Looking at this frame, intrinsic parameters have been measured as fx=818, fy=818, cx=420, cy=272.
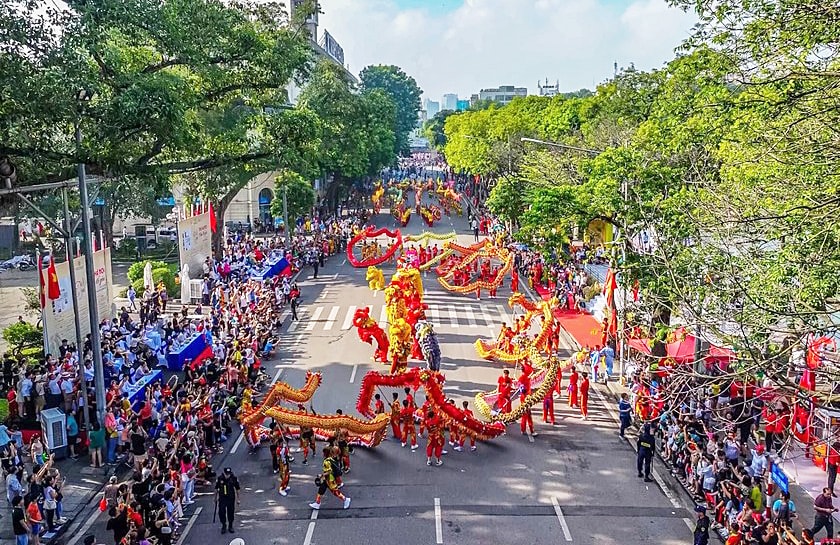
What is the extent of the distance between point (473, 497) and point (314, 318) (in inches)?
617

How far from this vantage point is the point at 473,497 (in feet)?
49.2

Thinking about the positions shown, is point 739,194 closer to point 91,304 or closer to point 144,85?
point 144,85

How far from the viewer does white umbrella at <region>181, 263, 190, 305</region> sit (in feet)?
100

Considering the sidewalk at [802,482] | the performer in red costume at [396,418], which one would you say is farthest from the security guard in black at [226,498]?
the sidewalk at [802,482]

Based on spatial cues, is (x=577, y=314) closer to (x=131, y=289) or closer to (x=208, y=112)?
(x=208, y=112)

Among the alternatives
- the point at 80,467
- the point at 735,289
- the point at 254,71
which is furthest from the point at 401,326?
the point at 735,289

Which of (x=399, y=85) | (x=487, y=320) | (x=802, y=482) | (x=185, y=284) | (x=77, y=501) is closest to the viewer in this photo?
(x=77, y=501)

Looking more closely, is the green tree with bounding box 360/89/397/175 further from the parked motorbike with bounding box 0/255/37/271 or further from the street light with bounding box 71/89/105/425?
the street light with bounding box 71/89/105/425

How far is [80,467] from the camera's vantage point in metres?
16.4

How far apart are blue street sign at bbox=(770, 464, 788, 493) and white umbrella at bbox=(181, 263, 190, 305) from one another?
72.8 ft

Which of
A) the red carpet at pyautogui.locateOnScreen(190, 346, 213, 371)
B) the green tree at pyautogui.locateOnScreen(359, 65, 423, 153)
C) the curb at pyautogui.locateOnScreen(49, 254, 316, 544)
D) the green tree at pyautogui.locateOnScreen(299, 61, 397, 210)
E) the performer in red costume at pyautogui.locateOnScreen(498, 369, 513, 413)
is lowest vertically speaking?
the curb at pyautogui.locateOnScreen(49, 254, 316, 544)

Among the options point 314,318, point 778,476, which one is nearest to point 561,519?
point 778,476

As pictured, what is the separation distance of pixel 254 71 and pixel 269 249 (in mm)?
20322

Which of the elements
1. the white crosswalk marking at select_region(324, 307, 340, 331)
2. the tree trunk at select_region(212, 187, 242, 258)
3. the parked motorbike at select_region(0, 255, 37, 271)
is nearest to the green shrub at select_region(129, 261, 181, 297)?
the tree trunk at select_region(212, 187, 242, 258)
